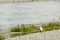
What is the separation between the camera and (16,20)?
5.02 m

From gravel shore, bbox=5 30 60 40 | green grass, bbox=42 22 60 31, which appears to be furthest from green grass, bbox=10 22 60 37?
gravel shore, bbox=5 30 60 40

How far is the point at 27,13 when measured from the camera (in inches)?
228

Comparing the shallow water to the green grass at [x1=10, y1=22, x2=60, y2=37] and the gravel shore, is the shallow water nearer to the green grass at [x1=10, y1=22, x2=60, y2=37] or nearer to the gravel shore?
the green grass at [x1=10, y1=22, x2=60, y2=37]

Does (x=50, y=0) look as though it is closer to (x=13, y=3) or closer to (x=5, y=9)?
(x=13, y=3)

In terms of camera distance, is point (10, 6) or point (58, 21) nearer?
point (58, 21)

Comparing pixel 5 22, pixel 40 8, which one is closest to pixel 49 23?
pixel 5 22

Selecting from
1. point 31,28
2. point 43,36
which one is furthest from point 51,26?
point 43,36

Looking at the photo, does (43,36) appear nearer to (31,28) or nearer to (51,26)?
(31,28)

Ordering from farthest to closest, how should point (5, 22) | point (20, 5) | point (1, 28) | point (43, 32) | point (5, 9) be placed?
1. point (20, 5)
2. point (5, 9)
3. point (5, 22)
4. point (1, 28)
5. point (43, 32)

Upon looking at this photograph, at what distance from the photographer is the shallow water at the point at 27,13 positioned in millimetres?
4938

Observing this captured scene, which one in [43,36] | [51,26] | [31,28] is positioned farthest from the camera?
[51,26]

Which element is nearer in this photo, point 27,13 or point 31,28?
point 31,28

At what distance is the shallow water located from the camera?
4938mm

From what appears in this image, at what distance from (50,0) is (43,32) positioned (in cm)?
377
